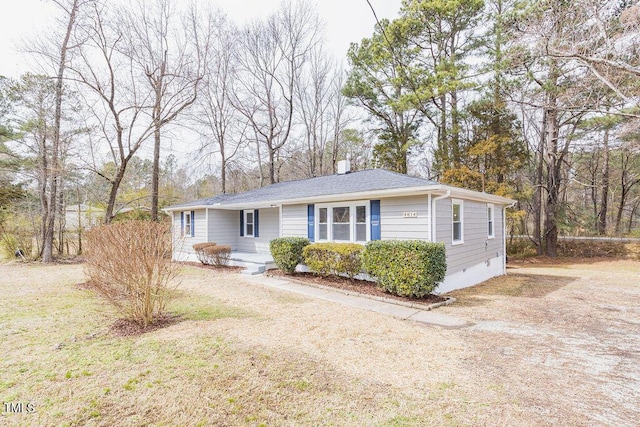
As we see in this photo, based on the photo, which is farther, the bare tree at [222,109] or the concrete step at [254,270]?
the bare tree at [222,109]

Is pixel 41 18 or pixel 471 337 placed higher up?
pixel 41 18

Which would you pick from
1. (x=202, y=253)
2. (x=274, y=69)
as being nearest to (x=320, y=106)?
(x=274, y=69)

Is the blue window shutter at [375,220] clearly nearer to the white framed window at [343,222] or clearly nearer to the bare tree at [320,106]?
the white framed window at [343,222]

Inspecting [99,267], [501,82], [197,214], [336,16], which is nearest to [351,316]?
[99,267]

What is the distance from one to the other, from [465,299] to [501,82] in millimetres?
10747

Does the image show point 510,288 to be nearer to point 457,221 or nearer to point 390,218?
point 457,221

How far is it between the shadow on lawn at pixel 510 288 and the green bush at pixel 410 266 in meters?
0.89

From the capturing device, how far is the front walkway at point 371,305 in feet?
17.8

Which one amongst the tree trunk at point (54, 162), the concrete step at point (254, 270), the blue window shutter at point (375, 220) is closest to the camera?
the blue window shutter at point (375, 220)

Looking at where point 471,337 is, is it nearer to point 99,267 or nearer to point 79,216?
point 99,267

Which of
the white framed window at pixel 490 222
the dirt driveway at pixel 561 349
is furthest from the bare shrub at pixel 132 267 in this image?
the white framed window at pixel 490 222

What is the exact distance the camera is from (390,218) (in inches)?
317

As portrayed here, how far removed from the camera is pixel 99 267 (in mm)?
4844

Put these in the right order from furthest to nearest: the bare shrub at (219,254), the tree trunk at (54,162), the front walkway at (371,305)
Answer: the tree trunk at (54,162) → the bare shrub at (219,254) → the front walkway at (371,305)
